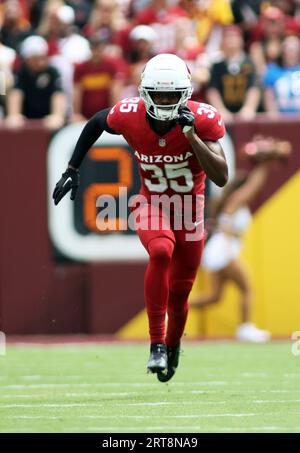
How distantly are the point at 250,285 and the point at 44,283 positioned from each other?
194 cm

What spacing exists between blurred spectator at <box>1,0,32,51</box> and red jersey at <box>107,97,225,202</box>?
5.99m

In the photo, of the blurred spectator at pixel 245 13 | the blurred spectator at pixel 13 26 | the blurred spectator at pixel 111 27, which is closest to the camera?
the blurred spectator at pixel 13 26

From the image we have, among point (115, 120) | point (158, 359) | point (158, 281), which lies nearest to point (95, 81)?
point (115, 120)

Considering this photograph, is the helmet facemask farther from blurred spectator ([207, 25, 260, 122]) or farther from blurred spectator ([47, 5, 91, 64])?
blurred spectator ([47, 5, 91, 64])

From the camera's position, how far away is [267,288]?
38.2 ft

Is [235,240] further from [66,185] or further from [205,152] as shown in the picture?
[205,152]

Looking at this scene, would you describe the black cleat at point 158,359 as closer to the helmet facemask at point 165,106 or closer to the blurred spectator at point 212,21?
the helmet facemask at point 165,106

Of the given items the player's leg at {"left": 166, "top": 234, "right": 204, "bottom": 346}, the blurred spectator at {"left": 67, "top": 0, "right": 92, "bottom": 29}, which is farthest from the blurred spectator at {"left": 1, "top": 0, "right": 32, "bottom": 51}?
the player's leg at {"left": 166, "top": 234, "right": 204, "bottom": 346}

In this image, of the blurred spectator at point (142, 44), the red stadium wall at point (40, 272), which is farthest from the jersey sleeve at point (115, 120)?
the blurred spectator at point (142, 44)

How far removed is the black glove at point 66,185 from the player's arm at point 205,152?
2.97ft

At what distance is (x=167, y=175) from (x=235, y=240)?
422 centimetres

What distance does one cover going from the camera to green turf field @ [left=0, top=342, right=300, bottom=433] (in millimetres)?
6121

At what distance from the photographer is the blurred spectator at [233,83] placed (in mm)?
12039

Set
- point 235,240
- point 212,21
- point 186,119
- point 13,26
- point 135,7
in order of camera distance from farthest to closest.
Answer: point 135,7 < point 212,21 < point 13,26 < point 235,240 < point 186,119
